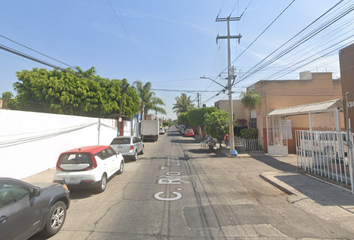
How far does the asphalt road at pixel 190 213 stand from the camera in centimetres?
362

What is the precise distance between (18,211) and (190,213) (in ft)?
10.8

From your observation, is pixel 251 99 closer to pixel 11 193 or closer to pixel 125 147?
pixel 125 147

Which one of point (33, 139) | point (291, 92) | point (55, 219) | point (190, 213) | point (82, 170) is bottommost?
point (190, 213)

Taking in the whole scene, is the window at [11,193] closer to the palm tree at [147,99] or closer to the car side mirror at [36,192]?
the car side mirror at [36,192]

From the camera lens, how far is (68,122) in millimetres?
11141

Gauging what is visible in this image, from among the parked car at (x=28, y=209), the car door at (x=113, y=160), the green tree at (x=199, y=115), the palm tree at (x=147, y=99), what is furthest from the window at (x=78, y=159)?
the palm tree at (x=147, y=99)

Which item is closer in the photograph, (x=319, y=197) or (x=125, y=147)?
(x=319, y=197)

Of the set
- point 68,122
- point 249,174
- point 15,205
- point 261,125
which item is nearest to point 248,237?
point 15,205

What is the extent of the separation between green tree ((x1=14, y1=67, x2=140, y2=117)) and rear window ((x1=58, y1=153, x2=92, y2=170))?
11.5 meters

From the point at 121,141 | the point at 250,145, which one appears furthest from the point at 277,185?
the point at 250,145

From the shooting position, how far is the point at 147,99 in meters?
31.5

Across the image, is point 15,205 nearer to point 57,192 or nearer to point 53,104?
point 57,192

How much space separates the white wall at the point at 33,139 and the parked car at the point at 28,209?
4.91m

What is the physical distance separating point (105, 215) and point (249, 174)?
6385 millimetres
